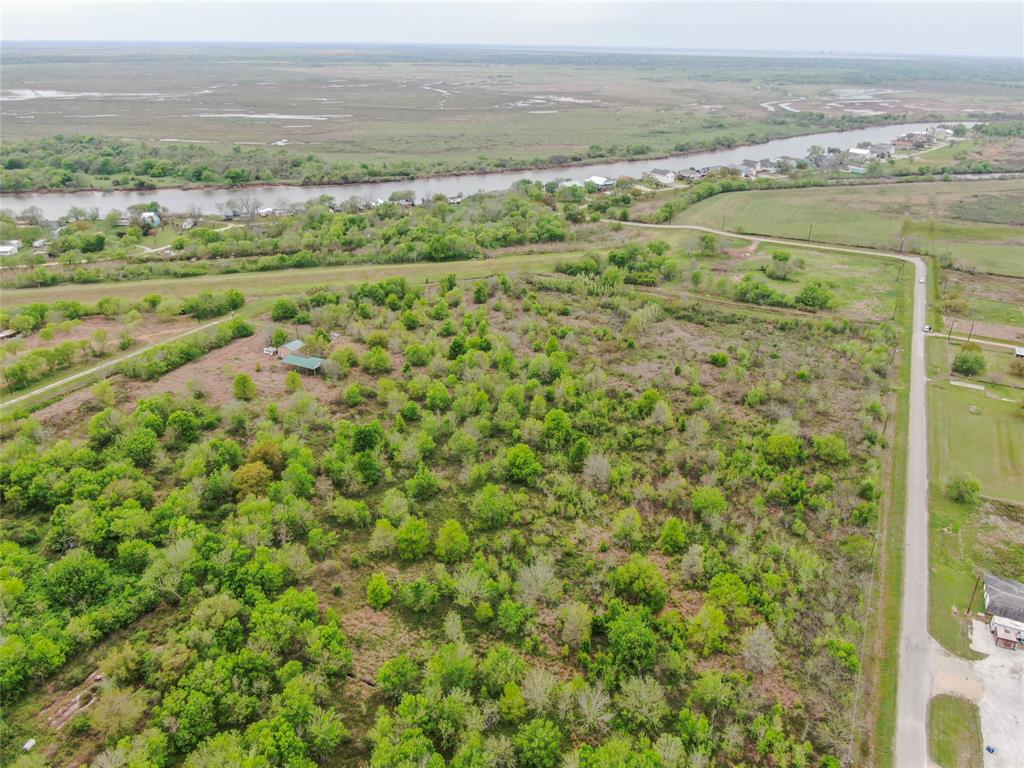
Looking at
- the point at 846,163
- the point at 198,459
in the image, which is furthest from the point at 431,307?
the point at 846,163

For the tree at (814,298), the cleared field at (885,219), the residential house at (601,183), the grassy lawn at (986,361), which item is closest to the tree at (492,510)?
the grassy lawn at (986,361)

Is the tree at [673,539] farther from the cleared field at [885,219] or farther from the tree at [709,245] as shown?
the cleared field at [885,219]

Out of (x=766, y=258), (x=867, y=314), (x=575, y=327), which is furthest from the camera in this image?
(x=766, y=258)

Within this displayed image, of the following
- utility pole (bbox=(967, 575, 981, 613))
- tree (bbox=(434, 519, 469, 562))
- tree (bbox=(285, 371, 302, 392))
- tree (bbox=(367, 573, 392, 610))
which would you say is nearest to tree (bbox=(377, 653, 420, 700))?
tree (bbox=(367, 573, 392, 610))

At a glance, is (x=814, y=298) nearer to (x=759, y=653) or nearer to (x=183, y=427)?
(x=759, y=653)

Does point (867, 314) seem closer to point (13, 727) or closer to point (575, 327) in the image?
point (575, 327)

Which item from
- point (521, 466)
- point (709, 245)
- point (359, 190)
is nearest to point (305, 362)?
point (521, 466)
